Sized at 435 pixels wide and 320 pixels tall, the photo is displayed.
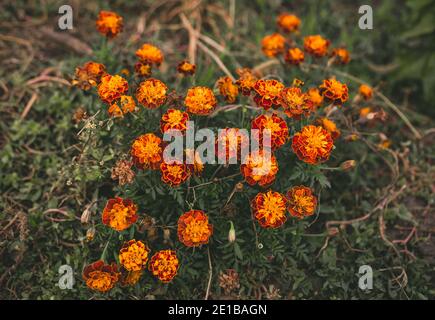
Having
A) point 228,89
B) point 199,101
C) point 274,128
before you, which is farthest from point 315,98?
point 199,101

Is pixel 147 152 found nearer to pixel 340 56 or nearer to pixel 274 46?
pixel 274 46

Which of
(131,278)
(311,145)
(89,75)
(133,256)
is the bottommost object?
(131,278)

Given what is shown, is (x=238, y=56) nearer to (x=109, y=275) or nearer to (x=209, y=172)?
(x=209, y=172)

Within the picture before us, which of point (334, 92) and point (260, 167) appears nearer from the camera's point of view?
point (260, 167)

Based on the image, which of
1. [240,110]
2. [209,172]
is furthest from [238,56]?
[209,172]

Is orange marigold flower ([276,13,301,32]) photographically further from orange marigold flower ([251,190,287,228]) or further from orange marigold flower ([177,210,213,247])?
orange marigold flower ([177,210,213,247])

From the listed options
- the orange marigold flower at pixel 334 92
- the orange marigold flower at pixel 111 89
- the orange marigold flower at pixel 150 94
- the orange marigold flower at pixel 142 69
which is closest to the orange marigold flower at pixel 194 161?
the orange marigold flower at pixel 150 94
